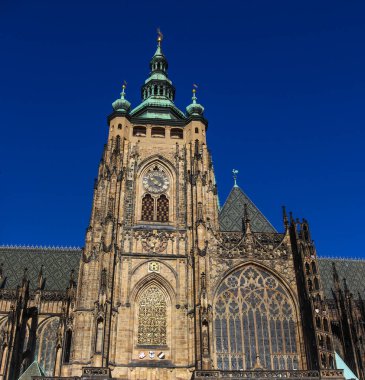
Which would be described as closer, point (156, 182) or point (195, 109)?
point (156, 182)

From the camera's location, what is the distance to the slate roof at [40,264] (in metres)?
40.7

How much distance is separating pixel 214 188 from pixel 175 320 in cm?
1006

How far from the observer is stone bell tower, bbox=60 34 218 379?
1134 inches

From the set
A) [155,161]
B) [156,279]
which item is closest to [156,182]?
[155,161]

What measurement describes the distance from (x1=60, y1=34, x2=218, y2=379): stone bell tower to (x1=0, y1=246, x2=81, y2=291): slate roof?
34.9ft

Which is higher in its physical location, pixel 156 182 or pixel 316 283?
pixel 156 182

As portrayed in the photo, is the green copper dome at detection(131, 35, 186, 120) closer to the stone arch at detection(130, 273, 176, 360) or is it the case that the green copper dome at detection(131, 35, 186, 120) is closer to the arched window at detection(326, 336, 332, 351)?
the stone arch at detection(130, 273, 176, 360)

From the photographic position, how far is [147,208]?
3541 cm

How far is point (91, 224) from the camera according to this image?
33.2 metres

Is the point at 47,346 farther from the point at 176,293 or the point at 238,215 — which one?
the point at 238,215

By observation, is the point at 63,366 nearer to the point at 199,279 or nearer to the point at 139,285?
the point at 139,285

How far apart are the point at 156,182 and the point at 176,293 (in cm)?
908

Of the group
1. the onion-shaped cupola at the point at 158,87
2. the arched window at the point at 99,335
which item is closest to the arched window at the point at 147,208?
the arched window at the point at 99,335

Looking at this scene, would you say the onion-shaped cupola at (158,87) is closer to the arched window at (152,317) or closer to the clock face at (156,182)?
the clock face at (156,182)
